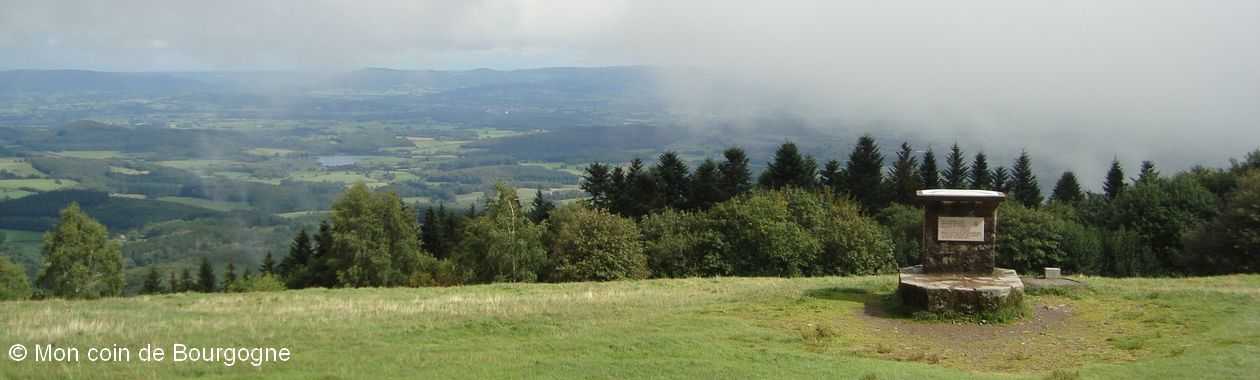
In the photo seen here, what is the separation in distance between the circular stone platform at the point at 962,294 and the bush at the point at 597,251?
23.5m

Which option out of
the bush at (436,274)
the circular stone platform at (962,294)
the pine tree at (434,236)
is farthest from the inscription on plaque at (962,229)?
the pine tree at (434,236)

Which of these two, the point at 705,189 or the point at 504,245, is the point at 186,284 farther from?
the point at 705,189

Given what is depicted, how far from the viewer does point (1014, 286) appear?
15.9 metres

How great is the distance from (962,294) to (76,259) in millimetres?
43123

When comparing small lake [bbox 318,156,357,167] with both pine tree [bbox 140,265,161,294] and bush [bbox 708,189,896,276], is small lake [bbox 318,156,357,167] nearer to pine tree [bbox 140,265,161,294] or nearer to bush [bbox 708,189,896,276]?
pine tree [bbox 140,265,161,294]

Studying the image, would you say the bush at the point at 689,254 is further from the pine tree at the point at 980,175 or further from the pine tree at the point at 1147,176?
the pine tree at the point at 980,175

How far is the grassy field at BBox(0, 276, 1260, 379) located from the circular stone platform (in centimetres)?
58

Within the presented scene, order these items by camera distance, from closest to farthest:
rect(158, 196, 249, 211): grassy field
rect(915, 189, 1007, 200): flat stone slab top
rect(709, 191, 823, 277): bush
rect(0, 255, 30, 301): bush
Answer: rect(915, 189, 1007, 200): flat stone slab top, rect(709, 191, 823, 277): bush, rect(0, 255, 30, 301): bush, rect(158, 196, 249, 211): grassy field

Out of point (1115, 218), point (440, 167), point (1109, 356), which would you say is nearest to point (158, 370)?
point (1109, 356)

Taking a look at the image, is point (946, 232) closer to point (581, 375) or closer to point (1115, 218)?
point (581, 375)

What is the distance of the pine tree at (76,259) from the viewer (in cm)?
4266

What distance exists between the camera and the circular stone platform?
1552 centimetres

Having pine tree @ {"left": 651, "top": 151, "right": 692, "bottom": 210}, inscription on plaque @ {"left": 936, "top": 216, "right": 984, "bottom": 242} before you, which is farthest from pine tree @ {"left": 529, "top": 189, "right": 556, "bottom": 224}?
inscription on plaque @ {"left": 936, "top": 216, "right": 984, "bottom": 242}

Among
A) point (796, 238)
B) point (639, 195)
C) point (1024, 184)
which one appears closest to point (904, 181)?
point (1024, 184)
